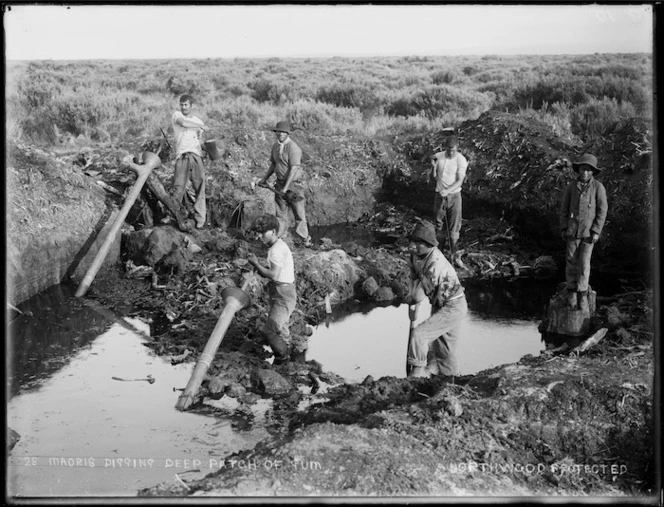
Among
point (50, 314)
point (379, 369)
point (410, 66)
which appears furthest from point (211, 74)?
point (379, 369)

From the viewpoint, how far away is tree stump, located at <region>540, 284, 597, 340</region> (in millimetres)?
11547

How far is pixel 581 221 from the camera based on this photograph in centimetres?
1120

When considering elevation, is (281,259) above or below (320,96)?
below

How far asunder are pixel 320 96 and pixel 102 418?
2149 centimetres

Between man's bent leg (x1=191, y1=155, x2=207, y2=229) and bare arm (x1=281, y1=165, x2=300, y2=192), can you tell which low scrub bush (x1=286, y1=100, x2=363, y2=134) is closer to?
man's bent leg (x1=191, y1=155, x2=207, y2=229)

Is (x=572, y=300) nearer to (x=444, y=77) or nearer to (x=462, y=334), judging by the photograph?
(x=462, y=334)

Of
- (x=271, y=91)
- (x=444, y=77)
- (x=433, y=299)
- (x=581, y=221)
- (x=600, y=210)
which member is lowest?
(x=433, y=299)

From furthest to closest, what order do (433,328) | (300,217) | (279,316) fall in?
(300,217) < (279,316) < (433,328)

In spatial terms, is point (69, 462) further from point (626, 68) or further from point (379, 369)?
point (626, 68)

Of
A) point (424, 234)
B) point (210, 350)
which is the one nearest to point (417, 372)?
point (424, 234)

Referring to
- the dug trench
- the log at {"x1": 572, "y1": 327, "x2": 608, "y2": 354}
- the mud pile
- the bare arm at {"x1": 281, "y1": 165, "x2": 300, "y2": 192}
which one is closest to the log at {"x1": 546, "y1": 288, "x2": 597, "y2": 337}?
the dug trench

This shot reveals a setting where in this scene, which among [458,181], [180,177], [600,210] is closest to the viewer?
[600,210]

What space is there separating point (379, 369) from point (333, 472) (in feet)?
11.5

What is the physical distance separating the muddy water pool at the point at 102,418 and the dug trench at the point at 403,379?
44cm
